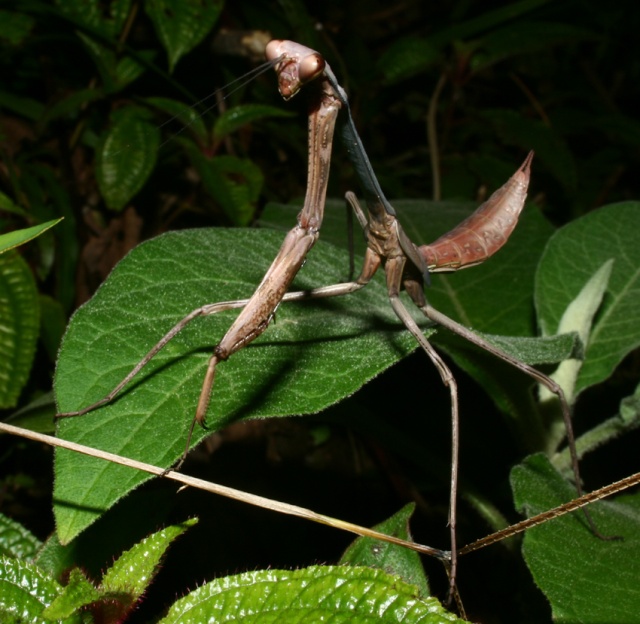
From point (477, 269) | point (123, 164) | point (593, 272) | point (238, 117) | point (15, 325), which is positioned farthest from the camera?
point (238, 117)

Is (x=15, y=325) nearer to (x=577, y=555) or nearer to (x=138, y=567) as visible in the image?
(x=138, y=567)

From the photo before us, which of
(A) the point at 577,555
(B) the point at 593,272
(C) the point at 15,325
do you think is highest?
(C) the point at 15,325

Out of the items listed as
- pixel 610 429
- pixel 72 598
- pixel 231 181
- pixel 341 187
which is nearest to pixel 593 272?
pixel 610 429

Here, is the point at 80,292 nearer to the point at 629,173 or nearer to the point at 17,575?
the point at 17,575

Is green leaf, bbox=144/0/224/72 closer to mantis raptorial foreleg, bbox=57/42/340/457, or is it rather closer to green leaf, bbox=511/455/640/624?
mantis raptorial foreleg, bbox=57/42/340/457

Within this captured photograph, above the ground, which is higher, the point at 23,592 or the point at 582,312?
the point at 23,592

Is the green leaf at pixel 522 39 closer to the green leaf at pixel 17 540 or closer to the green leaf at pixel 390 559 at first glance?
the green leaf at pixel 390 559
